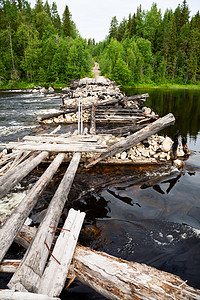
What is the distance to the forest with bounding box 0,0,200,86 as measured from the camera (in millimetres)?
53031

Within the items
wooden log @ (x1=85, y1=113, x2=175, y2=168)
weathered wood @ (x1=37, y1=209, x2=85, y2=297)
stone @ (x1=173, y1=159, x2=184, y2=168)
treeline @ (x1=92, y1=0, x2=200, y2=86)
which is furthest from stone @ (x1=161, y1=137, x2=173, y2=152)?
treeline @ (x1=92, y1=0, x2=200, y2=86)

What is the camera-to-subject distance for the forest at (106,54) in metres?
53.0

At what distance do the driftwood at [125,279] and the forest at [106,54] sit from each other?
53.1m

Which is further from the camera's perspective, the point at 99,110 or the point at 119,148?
the point at 99,110

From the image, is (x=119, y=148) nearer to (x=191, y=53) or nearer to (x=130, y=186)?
(x=130, y=186)

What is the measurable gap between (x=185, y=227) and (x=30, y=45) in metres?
65.3

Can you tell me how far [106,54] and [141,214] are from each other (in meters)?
76.3

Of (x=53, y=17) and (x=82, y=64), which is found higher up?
(x=53, y=17)

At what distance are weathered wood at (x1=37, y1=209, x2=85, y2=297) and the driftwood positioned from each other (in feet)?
0.52

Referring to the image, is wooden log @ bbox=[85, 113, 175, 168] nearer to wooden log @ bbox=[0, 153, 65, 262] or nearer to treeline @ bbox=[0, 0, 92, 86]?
wooden log @ bbox=[0, 153, 65, 262]

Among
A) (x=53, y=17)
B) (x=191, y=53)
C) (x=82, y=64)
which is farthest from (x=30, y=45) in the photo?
(x=191, y=53)

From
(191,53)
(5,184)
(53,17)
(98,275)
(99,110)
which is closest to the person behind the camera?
(98,275)

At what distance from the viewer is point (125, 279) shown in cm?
221

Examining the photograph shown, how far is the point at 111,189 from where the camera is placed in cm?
620
